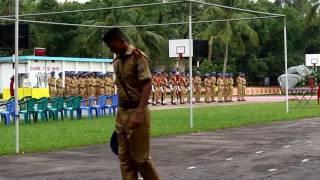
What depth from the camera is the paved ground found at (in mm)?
10758

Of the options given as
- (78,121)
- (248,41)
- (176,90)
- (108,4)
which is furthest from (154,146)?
(248,41)

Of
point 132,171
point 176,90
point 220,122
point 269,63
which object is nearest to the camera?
point 132,171

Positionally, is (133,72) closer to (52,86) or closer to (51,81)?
(52,86)

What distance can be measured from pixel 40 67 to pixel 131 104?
118 ft

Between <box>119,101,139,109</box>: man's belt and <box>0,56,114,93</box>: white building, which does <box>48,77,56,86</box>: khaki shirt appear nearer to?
<box>0,56,114,93</box>: white building

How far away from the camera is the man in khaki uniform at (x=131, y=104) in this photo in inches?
309

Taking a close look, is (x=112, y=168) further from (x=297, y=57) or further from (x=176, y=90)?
(x=297, y=57)

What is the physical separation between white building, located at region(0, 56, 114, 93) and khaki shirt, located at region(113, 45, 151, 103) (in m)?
32.0

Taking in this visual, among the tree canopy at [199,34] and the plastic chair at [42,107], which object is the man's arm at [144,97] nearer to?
the plastic chair at [42,107]

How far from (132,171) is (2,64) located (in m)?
38.0

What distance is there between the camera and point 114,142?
8250mm

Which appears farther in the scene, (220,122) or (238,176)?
(220,122)

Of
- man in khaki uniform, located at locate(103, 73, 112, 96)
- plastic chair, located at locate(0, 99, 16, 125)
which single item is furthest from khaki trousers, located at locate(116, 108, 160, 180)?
man in khaki uniform, located at locate(103, 73, 112, 96)

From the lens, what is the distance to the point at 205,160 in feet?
41.2
